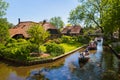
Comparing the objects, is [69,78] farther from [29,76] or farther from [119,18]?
[119,18]

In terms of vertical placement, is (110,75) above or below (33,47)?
below

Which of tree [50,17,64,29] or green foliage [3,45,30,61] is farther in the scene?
tree [50,17,64,29]

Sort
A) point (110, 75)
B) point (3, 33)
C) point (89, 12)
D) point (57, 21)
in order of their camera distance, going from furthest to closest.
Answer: point (57, 21) < point (89, 12) < point (3, 33) < point (110, 75)

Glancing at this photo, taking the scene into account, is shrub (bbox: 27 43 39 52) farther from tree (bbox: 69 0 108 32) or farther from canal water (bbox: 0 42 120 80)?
tree (bbox: 69 0 108 32)

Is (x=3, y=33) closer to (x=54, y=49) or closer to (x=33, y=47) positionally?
(x=33, y=47)

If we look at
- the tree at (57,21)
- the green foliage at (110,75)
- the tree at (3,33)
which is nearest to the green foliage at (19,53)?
the green foliage at (110,75)

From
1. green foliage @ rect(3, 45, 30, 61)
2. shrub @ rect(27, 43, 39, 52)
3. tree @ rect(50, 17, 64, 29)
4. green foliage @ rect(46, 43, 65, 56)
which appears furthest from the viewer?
tree @ rect(50, 17, 64, 29)

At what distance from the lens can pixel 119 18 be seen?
33.5 metres

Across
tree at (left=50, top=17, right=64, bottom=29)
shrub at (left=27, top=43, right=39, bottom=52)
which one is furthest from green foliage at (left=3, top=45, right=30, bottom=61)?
tree at (left=50, top=17, right=64, bottom=29)

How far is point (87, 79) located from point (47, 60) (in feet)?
38.0

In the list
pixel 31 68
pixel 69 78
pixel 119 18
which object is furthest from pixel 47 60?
pixel 119 18

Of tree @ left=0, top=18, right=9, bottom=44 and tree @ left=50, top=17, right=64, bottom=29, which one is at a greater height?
tree @ left=50, top=17, right=64, bottom=29

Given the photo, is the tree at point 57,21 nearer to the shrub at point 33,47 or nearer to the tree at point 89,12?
the tree at point 89,12

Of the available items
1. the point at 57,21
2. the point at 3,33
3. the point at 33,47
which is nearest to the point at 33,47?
the point at 33,47
